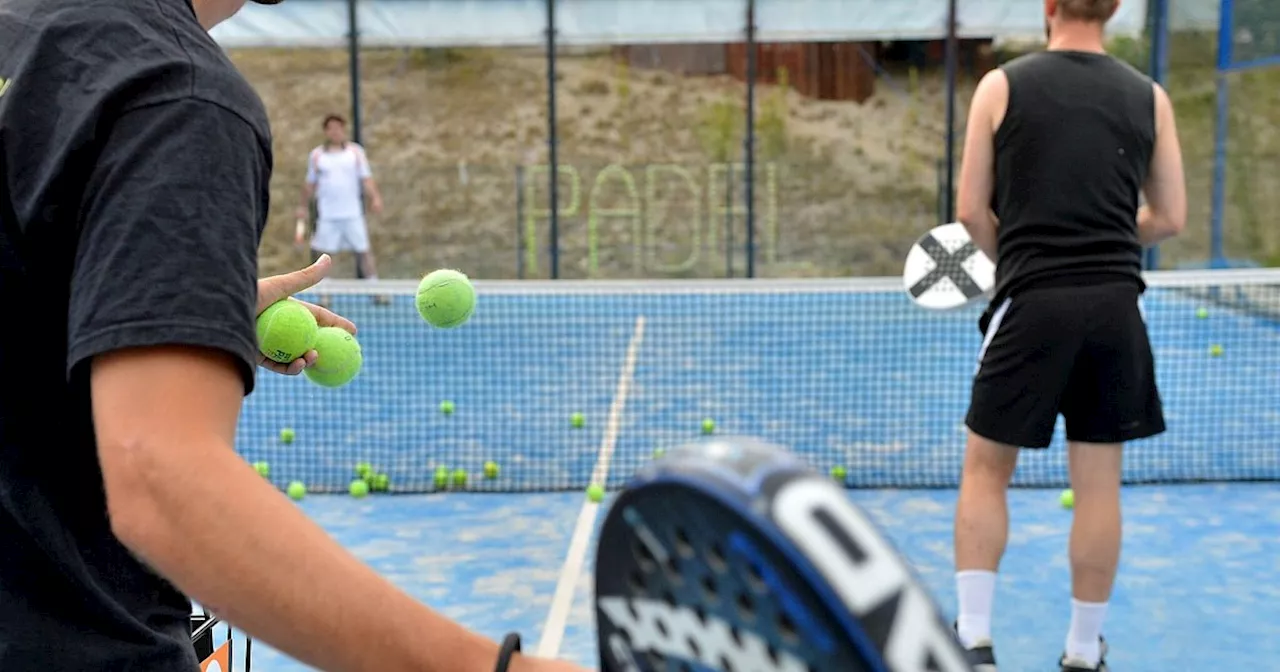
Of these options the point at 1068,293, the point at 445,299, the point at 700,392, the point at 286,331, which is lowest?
the point at 700,392

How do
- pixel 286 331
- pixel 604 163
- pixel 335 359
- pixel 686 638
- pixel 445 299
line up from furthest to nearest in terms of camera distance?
pixel 604 163 < pixel 445 299 < pixel 335 359 < pixel 286 331 < pixel 686 638

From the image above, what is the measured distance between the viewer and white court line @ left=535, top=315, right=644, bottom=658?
149 inches

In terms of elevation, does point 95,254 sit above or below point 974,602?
above

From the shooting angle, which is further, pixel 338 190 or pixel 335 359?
pixel 338 190

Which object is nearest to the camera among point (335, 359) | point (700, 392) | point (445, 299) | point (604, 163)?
point (335, 359)

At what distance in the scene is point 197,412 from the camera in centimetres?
80

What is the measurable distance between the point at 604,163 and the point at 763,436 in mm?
10713

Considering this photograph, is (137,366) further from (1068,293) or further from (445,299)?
(1068,293)

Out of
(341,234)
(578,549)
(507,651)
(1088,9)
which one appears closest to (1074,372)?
(1088,9)

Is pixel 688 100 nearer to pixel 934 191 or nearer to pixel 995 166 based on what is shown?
pixel 934 191

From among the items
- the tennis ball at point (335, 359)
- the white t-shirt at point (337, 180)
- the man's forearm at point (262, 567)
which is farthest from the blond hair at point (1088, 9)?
the white t-shirt at point (337, 180)

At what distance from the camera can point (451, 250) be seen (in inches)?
653

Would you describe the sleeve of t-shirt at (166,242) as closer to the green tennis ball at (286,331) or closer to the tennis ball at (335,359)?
the green tennis ball at (286,331)

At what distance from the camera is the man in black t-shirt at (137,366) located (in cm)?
78
